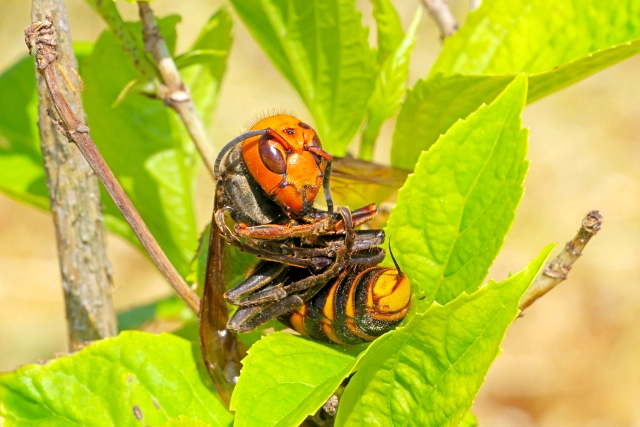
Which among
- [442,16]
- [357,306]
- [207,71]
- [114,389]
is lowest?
[114,389]

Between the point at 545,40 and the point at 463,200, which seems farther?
the point at 545,40

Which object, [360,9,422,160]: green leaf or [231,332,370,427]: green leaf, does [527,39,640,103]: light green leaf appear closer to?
[360,9,422,160]: green leaf

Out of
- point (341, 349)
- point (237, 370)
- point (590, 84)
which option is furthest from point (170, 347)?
point (590, 84)

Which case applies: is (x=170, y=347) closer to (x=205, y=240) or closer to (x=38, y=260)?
(x=205, y=240)

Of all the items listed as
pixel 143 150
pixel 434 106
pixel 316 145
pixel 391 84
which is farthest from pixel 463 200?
pixel 143 150

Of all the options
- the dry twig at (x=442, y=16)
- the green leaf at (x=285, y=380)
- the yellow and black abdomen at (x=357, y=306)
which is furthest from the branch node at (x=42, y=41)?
the dry twig at (x=442, y=16)

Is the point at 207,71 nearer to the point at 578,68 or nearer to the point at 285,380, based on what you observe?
the point at 578,68

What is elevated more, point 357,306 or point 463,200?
point 463,200

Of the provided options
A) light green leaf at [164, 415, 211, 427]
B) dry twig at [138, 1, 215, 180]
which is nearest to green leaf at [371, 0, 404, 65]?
dry twig at [138, 1, 215, 180]
